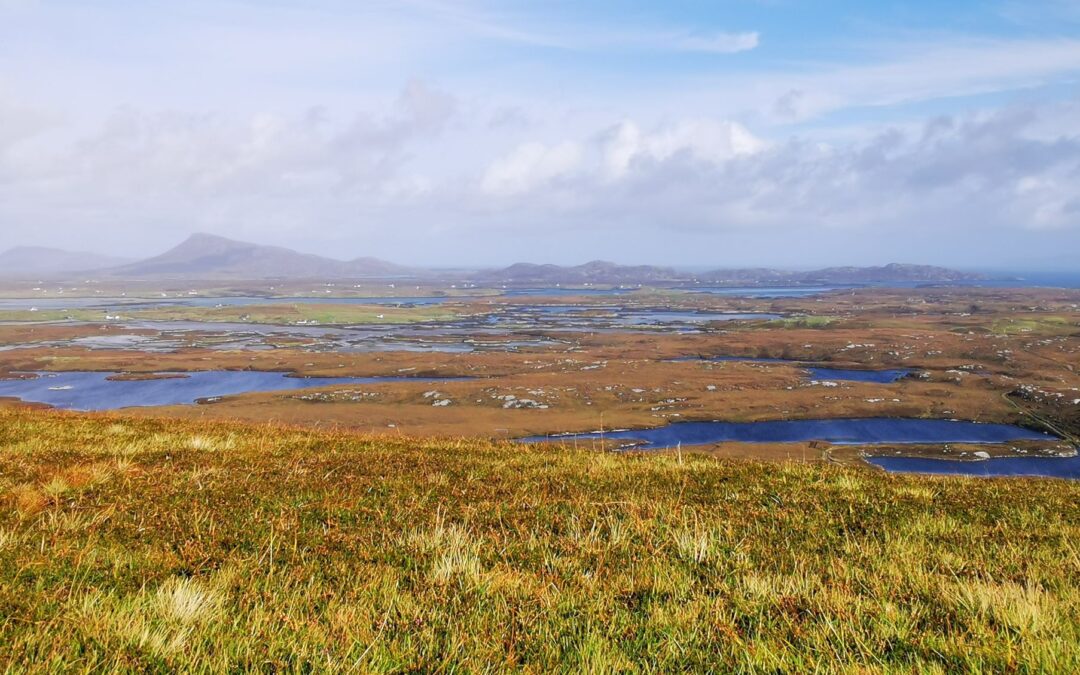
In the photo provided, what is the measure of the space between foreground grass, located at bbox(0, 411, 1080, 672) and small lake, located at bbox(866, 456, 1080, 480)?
39925 millimetres

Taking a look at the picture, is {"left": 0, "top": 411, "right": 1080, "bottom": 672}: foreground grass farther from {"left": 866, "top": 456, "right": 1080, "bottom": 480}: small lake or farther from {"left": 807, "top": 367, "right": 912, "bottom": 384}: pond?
{"left": 807, "top": 367, "right": 912, "bottom": 384}: pond

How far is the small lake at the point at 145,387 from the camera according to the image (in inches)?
2472

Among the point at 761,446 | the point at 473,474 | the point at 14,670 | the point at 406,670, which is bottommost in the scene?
the point at 761,446

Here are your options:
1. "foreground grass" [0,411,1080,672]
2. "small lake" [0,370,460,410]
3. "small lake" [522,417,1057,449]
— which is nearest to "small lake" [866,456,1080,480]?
"small lake" [522,417,1057,449]

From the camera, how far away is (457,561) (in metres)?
4.96

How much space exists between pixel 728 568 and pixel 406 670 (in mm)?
2978

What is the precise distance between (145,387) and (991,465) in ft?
277

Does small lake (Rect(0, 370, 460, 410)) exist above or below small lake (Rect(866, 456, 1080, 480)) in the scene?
above

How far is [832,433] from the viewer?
53.9m

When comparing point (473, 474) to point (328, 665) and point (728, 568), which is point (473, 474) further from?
point (328, 665)

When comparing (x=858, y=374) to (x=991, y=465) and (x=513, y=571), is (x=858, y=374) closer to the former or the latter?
(x=991, y=465)

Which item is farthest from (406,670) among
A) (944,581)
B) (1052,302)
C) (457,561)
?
(1052,302)

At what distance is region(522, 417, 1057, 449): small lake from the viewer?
5062 cm

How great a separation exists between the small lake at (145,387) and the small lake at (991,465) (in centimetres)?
5177
